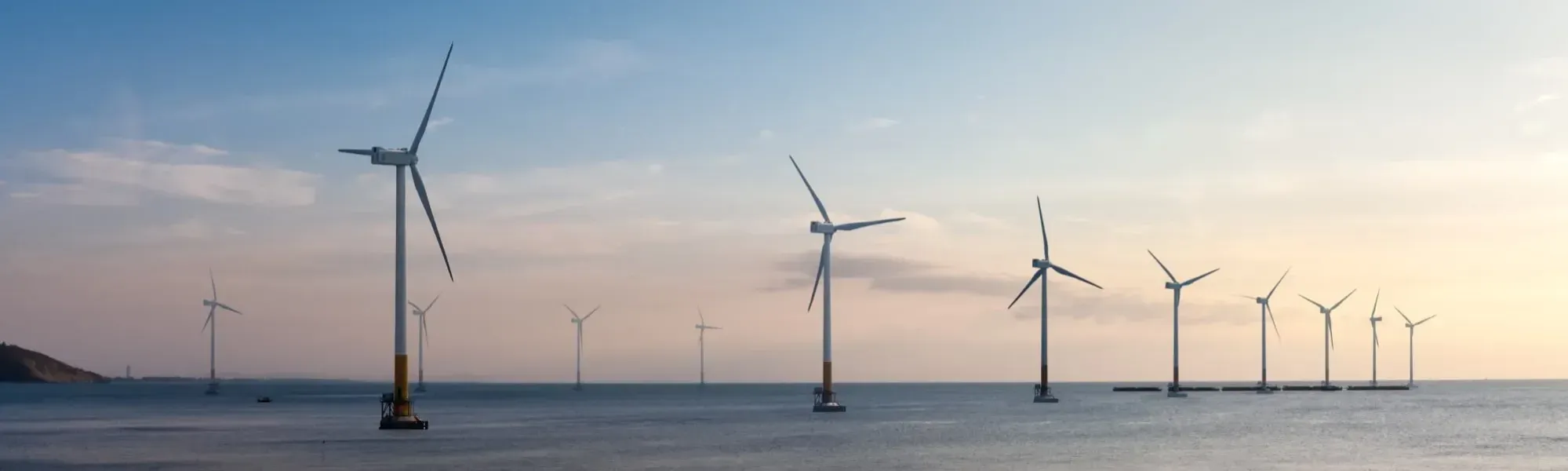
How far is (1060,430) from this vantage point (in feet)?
417

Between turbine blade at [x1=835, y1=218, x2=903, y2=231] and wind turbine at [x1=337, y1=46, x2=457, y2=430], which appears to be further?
turbine blade at [x1=835, y1=218, x2=903, y2=231]

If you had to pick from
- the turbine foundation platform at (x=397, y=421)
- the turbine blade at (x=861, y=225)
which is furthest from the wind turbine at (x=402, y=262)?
the turbine blade at (x=861, y=225)

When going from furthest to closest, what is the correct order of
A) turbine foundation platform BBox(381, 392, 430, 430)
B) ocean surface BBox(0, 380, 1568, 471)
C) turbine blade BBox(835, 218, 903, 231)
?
turbine blade BBox(835, 218, 903, 231) < turbine foundation platform BBox(381, 392, 430, 430) < ocean surface BBox(0, 380, 1568, 471)

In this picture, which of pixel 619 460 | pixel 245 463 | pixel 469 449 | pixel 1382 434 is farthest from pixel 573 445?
pixel 1382 434

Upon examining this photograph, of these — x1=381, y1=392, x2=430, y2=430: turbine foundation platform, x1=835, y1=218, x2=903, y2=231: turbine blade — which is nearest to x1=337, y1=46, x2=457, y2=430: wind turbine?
x1=381, y1=392, x2=430, y2=430: turbine foundation platform

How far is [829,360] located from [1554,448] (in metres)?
55.9

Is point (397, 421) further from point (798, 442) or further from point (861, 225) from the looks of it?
point (861, 225)

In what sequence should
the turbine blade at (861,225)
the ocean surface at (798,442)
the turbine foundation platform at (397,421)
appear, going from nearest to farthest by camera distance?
the ocean surface at (798,442) < the turbine foundation platform at (397,421) < the turbine blade at (861,225)

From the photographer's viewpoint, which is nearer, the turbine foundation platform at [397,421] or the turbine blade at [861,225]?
the turbine foundation platform at [397,421]

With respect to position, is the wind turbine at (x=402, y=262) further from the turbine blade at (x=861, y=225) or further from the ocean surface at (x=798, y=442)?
the turbine blade at (x=861, y=225)

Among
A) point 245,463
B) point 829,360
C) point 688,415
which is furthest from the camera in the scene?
point 688,415

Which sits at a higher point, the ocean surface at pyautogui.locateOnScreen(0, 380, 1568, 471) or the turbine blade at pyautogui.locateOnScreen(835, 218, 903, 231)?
the turbine blade at pyautogui.locateOnScreen(835, 218, 903, 231)

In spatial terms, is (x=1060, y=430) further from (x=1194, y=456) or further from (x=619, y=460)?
(x=619, y=460)

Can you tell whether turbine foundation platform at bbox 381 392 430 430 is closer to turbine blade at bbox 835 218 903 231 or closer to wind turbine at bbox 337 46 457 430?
wind turbine at bbox 337 46 457 430
